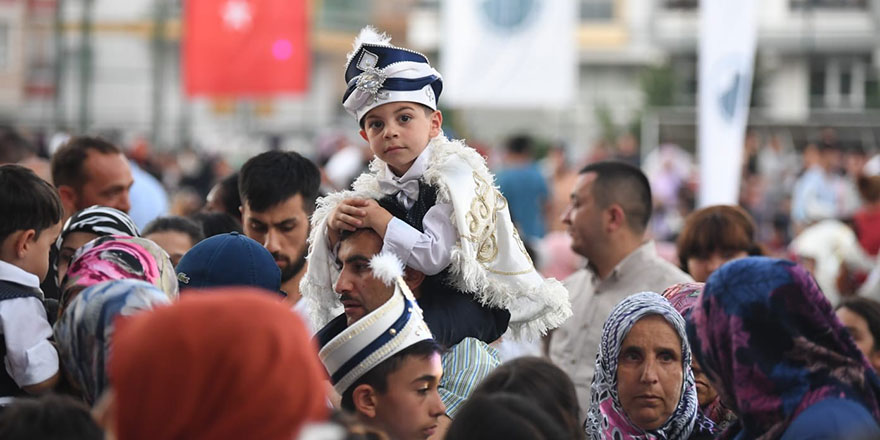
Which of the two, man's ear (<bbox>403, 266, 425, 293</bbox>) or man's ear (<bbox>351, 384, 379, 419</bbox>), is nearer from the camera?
man's ear (<bbox>351, 384, 379, 419</bbox>)

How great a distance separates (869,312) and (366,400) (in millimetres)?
3201

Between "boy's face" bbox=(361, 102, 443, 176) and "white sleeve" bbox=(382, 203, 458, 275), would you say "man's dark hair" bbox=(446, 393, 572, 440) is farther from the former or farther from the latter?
"boy's face" bbox=(361, 102, 443, 176)

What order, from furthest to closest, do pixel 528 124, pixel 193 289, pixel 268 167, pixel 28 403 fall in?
pixel 528 124
pixel 268 167
pixel 193 289
pixel 28 403

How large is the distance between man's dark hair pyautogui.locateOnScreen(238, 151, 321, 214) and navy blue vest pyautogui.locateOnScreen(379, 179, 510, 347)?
3.84 ft

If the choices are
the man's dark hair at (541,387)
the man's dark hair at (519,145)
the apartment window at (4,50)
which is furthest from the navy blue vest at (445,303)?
the apartment window at (4,50)

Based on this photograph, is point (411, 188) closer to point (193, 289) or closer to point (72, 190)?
point (193, 289)

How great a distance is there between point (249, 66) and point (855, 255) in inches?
236

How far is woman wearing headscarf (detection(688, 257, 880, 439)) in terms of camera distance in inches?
129

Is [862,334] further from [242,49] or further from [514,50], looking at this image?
[242,49]

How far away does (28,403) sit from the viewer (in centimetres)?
283

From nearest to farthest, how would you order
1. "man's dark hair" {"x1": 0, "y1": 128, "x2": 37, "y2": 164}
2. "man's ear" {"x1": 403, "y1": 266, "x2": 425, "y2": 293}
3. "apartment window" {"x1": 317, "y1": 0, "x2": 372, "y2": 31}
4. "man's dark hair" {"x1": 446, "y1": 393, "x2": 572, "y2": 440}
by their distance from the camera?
1. "man's dark hair" {"x1": 446, "y1": 393, "x2": 572, "y2": 440}
2. "man's ear" {"x1": 403, "y1": 266, "x2": 425, "y2": 293}
3. "man's dark hair" {"x1": 0, "y1": 128, "x2": 37, "y2": 164}
4. "apartment window" {"x1": 317, "y1": 0, "x2": 372, "y2": 31}

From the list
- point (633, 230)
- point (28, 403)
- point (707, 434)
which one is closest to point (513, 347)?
point (633, 230)

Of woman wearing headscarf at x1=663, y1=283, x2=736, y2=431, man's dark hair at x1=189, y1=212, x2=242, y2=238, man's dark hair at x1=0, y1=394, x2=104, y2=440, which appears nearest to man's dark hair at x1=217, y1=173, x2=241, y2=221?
man's dark hair at x1=189, y1=212, x2=242, y2=238

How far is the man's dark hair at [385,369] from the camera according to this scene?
3691mm
